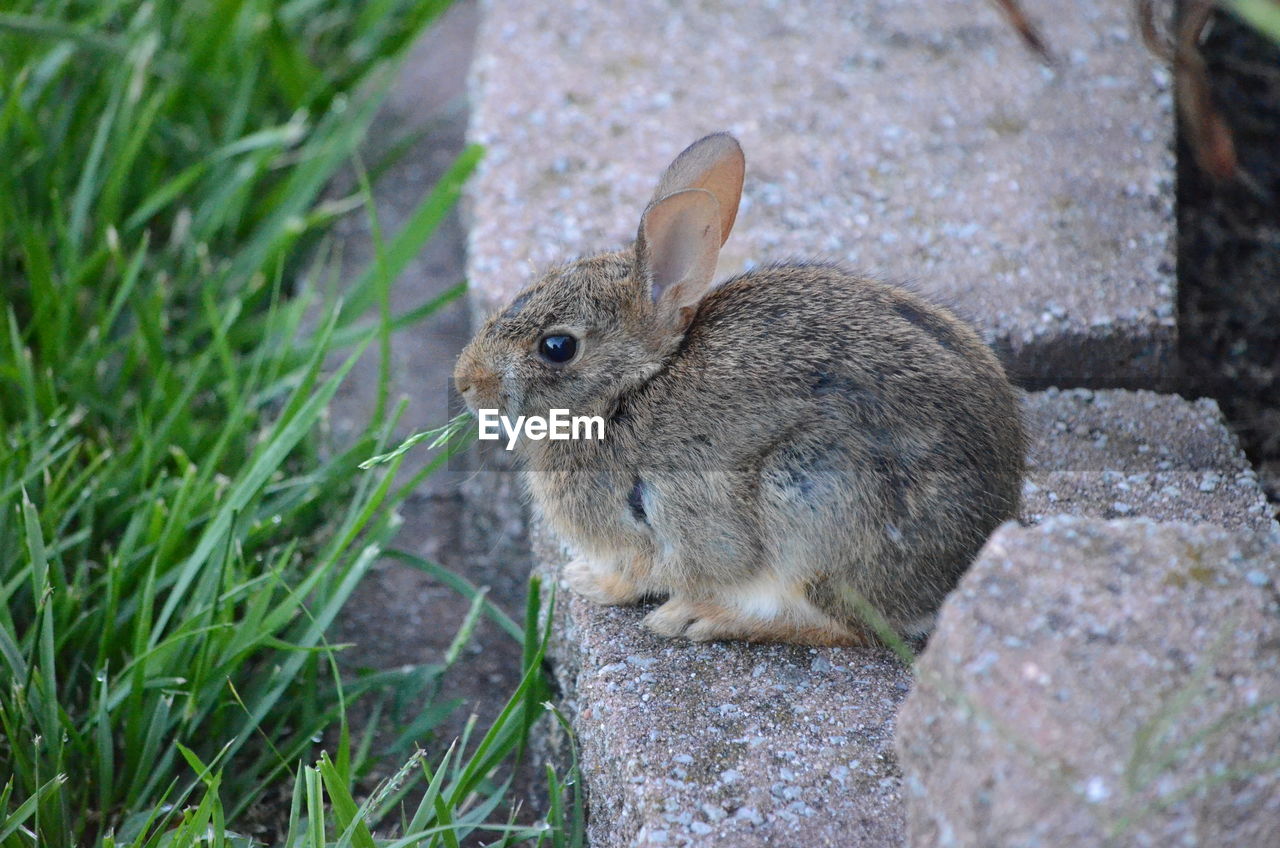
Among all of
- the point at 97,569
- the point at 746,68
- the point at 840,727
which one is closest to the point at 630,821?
the point at 840,727

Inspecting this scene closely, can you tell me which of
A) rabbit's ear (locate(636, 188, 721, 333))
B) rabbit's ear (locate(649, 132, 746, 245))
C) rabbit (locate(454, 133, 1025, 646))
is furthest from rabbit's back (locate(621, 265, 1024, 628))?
rabbit's ear (locate(649, 132, 746, 245))

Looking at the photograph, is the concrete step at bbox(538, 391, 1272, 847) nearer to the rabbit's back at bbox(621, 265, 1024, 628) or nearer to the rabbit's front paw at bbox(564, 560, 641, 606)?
the rabbit's front paw at bbox(564, 560, 641, 606)

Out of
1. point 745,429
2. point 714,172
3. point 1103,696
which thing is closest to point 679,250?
point 714,172

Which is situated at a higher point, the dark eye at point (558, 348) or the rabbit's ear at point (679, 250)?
the rabbit's ear at point (679, 250)

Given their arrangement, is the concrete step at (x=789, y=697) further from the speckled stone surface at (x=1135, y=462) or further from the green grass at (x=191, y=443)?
the green grass at (x=191, y=443)

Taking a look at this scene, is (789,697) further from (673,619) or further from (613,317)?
(613,317)

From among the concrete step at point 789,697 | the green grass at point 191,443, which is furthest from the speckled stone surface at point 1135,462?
the green grass at point 191,443

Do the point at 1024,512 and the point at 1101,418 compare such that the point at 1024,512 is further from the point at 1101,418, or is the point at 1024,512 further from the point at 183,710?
the point at 183,710
